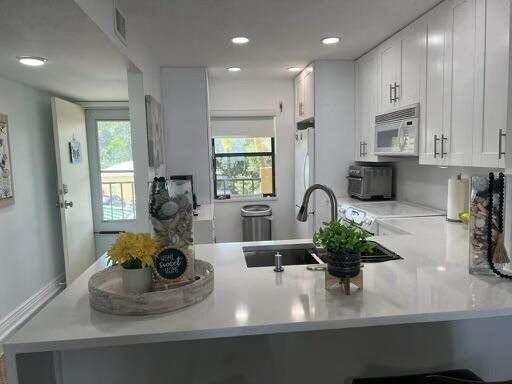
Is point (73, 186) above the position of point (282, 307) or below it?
above

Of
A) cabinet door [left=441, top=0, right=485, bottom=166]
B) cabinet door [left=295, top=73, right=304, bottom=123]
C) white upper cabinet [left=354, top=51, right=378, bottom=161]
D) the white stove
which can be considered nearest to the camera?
cabinet door [left=441, top=0, right=485, bottom=166]

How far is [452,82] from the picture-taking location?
94.2 inches

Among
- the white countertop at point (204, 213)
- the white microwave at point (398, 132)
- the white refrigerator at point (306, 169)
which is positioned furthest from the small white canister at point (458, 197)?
the white countertop at point (204, 213)

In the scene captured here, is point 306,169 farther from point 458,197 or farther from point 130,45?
point 130,45

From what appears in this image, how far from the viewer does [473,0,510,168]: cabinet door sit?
195cm

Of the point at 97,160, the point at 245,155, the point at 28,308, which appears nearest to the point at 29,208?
the point at 28,308

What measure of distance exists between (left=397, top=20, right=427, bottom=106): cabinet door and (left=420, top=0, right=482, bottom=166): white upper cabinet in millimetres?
95

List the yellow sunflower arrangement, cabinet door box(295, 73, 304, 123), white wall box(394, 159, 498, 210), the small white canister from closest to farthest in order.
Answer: the yellow sunflower arrangement, the small white canister, white wall box(394, 159, 498, 210), cabinet door box(295, 73, 304, 123)

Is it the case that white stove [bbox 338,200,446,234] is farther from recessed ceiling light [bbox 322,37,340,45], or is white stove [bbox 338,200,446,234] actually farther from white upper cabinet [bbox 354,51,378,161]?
recessed ceiling light [bbox 322,37,340,45]

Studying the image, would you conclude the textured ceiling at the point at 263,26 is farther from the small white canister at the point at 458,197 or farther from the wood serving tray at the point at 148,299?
the wood serving tray at the point at 148,299

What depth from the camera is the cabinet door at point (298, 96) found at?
14.7 ft

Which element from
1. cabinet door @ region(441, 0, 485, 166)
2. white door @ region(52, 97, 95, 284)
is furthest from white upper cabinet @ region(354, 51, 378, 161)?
white door @ region(52, 97, 95, 284)

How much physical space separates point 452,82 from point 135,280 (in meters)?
2.22

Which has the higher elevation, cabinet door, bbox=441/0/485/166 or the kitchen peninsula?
cabinet door, bbox=441/0/485/166
